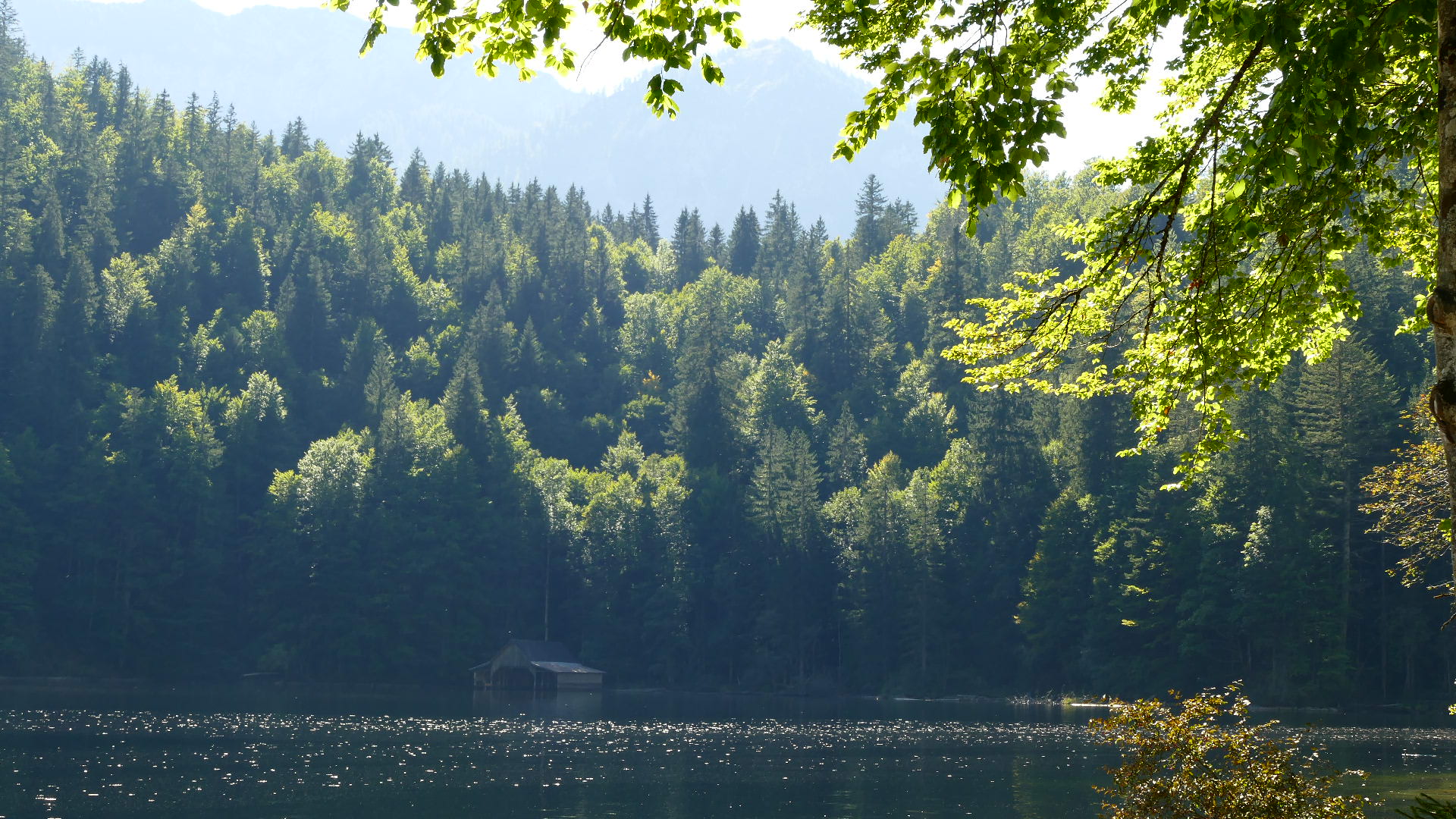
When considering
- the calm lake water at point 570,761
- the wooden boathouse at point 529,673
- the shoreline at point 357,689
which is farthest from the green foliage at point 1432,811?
the wooden boathouse at point 529,673

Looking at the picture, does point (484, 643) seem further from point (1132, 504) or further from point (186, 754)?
point (186, 754)

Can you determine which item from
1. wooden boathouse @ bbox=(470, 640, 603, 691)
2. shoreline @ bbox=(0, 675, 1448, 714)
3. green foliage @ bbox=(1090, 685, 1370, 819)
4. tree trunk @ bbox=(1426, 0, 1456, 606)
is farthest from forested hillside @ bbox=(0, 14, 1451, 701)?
tree trunk @ bbox=(1426, 0, 1456, 606)

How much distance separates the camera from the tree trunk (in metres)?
8.31

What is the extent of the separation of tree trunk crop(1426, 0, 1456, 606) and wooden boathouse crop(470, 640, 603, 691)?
9232 centimetres

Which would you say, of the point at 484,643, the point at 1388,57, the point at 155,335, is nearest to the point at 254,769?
the point at 1388,57

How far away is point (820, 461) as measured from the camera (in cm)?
11819

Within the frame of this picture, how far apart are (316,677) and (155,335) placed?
42658mm

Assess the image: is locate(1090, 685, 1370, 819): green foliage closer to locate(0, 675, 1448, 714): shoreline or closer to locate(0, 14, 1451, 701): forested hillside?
locate(0, 14, 1451, 701): forested hillside

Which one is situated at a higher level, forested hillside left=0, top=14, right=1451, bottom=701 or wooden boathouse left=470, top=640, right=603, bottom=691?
forested hillside left=0, top=14, right=1451, bottom=701

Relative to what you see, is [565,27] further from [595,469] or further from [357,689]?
[595,469]

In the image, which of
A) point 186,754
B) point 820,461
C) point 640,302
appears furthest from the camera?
point 640,302

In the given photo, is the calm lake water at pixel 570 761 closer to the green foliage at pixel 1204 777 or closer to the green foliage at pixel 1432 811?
the green foliage at pixel 1204 777

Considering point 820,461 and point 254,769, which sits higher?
point 820,461

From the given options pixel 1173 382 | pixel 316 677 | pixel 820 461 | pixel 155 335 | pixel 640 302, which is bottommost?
pixel 316 677
